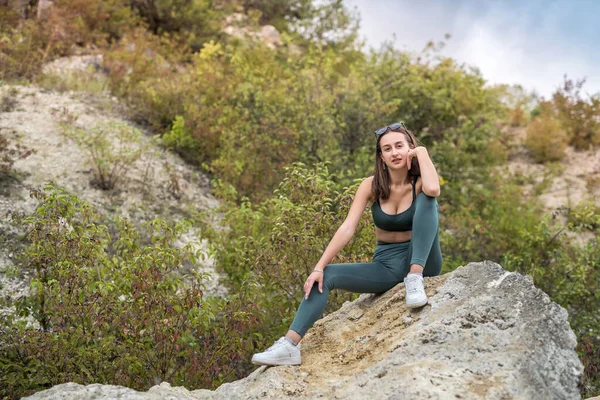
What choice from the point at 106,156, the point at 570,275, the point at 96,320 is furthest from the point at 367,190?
the point at 106,156

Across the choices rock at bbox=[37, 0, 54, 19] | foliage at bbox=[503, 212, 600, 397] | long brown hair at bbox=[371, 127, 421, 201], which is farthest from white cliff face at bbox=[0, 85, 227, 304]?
foliage at bbox=[503, 212, 600, 397]

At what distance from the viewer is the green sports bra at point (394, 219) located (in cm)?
370

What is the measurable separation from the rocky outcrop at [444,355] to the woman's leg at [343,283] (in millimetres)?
154

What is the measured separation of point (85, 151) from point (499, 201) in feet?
21.4

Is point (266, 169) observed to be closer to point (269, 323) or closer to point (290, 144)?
point (290, 144)

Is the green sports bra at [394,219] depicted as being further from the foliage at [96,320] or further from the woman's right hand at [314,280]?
the foliage at [96,320]

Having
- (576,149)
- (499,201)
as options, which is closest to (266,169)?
(499,201)

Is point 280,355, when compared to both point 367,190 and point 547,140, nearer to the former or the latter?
point 367,190

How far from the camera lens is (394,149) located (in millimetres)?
3754

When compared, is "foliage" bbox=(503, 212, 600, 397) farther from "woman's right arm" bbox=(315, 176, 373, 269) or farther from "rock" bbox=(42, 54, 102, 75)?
"rock" bbox=(42, 54, 102, 75)

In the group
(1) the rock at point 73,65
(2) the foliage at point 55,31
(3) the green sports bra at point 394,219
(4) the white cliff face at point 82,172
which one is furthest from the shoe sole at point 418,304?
(1) the rock at point 73,65

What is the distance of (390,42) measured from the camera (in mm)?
11812

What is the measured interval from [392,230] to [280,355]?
1.09 m

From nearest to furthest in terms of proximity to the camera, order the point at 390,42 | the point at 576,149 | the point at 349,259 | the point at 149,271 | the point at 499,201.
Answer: the point at 149,271, the point at 349,259, the point at 499,201, the point at 390,42, the point at 576,149
